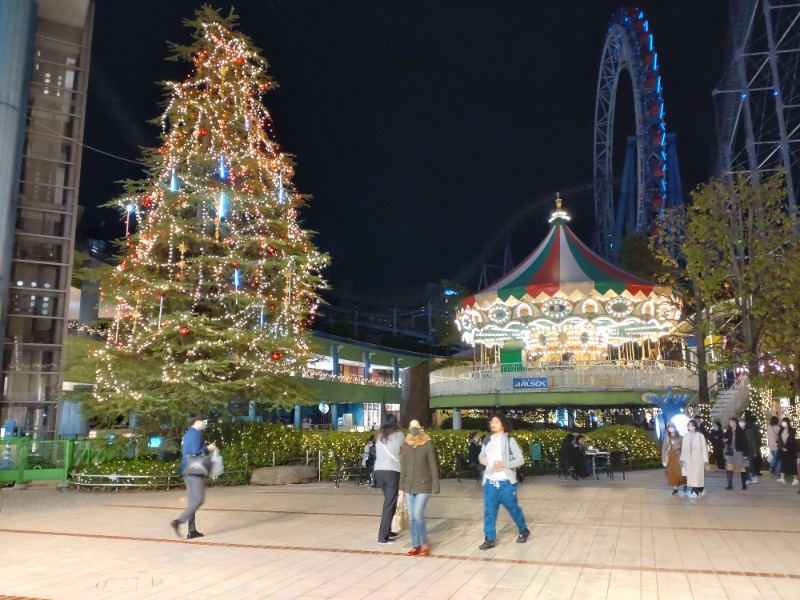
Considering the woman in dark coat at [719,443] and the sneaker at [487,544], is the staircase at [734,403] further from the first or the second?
the sneaker at [487,544]

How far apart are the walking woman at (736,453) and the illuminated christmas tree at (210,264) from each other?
9234 millimetres

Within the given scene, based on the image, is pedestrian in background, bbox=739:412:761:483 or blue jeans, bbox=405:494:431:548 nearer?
blue jeans, bbox=405:494:431:548

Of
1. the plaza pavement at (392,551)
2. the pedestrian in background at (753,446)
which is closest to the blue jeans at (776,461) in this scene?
the pedestrian in background at (753,446)

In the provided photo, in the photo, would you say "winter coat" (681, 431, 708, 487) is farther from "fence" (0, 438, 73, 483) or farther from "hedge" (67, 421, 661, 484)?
"fence" (0, 438, 73, 483)

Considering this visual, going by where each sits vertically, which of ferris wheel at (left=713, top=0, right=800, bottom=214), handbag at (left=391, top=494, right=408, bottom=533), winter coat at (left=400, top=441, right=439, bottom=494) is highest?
ferris wheel at (left=713, top=0, right=800, bottom=214)

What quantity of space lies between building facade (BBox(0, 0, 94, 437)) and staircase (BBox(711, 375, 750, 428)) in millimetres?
21274

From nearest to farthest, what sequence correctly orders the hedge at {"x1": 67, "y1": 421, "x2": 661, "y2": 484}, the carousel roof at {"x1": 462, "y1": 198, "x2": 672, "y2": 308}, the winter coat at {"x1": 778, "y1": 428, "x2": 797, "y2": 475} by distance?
the hedge at {"x1": 67, "y1": 421, "x2": 661, "y2": 484}
the winter coat at {"x1": 778, "y1": 428, "x2": 797, "y2": 475}
the carousel roof at {"x1": 462, "y1": 198, "x2": 672, "y2": 308}

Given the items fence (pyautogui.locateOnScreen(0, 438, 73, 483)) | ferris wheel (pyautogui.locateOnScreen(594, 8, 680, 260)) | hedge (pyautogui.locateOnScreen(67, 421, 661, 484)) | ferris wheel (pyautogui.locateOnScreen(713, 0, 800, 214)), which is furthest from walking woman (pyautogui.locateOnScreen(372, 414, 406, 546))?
ferris wheel (pyautogui.locateOnScreen(594, 8, 680, 260))

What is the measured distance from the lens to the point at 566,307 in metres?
26.6

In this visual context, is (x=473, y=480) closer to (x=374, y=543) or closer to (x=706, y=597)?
(x=374, y=543)

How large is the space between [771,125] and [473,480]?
23.6m

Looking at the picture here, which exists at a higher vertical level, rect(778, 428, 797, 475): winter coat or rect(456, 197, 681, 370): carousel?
rect(456, 197, 681, 370): carousel

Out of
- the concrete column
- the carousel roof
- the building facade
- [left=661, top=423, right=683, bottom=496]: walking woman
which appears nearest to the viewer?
[left=661, top=423, right=683, bottom=496]: walking woman

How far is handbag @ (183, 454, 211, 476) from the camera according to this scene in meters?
8.51
